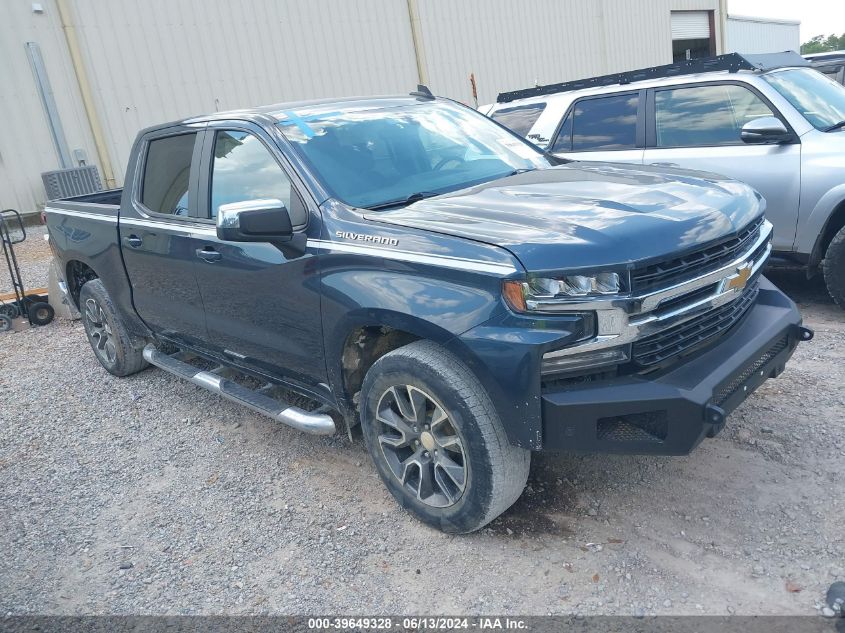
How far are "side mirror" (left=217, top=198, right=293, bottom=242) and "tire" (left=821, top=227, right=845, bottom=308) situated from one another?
387 centimetres

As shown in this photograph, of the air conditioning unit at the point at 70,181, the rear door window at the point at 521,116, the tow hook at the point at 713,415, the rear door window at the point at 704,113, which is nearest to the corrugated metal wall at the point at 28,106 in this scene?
the air conditioning unit at the point at 70,181

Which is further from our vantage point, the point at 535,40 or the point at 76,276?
the point at 535,40

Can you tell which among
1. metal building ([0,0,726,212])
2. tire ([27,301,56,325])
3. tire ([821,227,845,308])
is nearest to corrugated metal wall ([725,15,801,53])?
metal building ([0,0,726,212])

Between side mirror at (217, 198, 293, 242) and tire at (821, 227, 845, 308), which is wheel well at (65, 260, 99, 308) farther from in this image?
tire at (821, 227, 845, 308)

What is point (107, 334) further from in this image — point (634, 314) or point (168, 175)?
point (634, 314)

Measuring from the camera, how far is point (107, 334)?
5605mm

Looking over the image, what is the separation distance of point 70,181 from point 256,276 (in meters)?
10.7

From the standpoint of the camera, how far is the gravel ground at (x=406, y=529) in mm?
2752


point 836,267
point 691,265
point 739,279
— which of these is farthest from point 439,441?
point 836,267

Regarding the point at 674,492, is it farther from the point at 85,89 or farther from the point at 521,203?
the point at 85,89

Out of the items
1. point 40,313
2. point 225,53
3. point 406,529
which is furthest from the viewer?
point 225,53

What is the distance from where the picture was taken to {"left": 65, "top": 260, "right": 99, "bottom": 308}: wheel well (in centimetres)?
577

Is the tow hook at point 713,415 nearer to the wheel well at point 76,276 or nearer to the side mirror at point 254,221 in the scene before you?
the side mirror at point 254,221

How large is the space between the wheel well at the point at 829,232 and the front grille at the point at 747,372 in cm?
230
